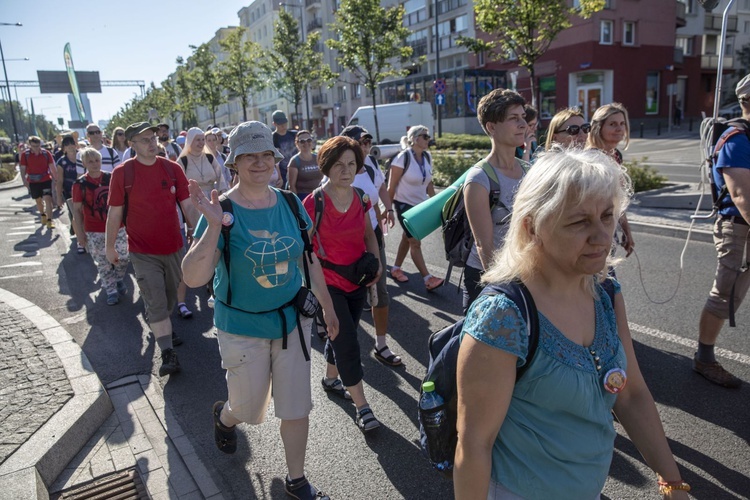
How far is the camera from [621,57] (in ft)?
116

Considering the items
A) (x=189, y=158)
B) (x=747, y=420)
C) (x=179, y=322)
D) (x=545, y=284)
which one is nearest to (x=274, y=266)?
(x=545, y=284)

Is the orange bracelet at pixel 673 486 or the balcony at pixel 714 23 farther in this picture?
the balcony at pixel 714 23

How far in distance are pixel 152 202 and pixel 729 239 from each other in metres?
4.35

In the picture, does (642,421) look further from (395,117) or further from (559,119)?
(395,117)

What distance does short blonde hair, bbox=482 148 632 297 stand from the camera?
149 cm

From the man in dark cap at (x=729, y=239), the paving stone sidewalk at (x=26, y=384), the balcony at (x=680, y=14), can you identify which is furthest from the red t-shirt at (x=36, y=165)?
the balcony at (x=680, y=14)

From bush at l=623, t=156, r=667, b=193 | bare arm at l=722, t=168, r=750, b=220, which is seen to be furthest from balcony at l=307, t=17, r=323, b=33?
bare arm at l=722, t=168, r=750, b=220

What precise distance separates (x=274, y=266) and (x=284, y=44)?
32625 millimetres

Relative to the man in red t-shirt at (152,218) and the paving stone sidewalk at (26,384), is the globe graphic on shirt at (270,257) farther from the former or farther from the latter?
the man in red t-shirt at (152,218)

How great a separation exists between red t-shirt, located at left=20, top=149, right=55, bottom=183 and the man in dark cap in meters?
13.6

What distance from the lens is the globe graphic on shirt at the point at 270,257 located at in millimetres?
2787

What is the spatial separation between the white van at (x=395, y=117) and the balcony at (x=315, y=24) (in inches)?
1306

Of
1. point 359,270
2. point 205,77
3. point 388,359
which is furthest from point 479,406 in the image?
point 205,77

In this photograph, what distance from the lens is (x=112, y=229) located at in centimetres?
452
